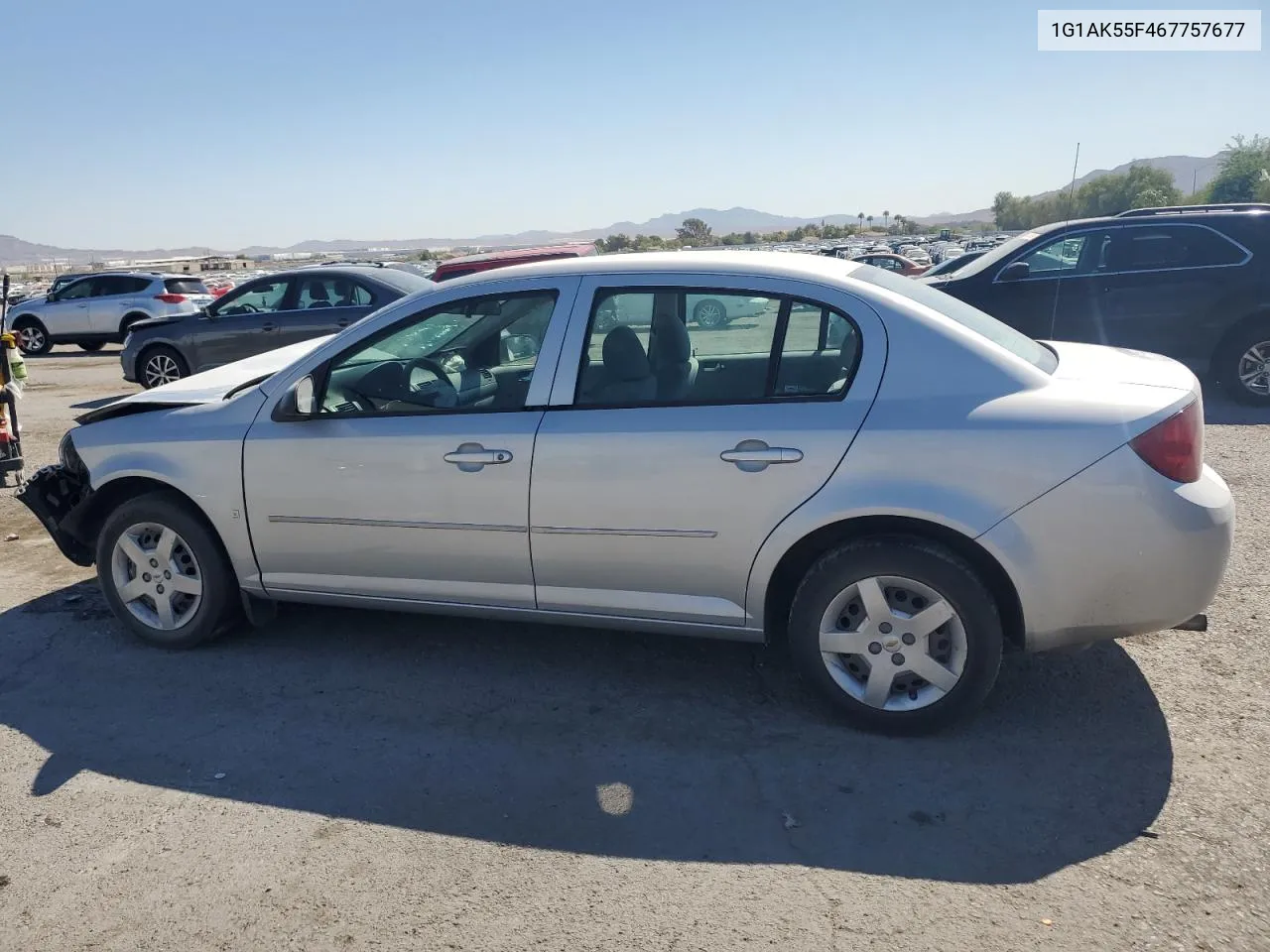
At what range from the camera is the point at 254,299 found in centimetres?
1240

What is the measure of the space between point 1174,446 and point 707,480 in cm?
160

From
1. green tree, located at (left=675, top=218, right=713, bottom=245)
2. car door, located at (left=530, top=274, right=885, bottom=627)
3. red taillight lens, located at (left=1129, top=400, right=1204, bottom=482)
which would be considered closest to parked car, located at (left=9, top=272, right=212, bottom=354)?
car door, located at (left=530, top=274, right=885, bottom=627)

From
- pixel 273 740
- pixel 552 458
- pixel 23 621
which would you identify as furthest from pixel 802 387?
pixel 23 621

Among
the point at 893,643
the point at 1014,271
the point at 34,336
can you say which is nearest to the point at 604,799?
the point at 893,643

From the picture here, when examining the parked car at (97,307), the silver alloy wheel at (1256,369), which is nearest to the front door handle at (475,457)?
the silver alloy wheel at (1256,369)

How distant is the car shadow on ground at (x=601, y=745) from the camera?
3236 millimetres

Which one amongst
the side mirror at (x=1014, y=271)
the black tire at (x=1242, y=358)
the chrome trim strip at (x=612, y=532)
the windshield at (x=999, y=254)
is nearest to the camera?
the chrome trim strip at (x=612, y=532)

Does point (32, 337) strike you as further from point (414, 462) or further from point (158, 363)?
point (414, 462)

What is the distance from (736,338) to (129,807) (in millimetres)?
2774

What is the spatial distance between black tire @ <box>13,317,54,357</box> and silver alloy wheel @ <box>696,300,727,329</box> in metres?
20.2

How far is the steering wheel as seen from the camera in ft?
14.1

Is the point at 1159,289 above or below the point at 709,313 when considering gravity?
below

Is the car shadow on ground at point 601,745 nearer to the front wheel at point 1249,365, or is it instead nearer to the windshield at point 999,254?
the front wheel at point 1249,365

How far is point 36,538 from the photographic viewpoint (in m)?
6.67
